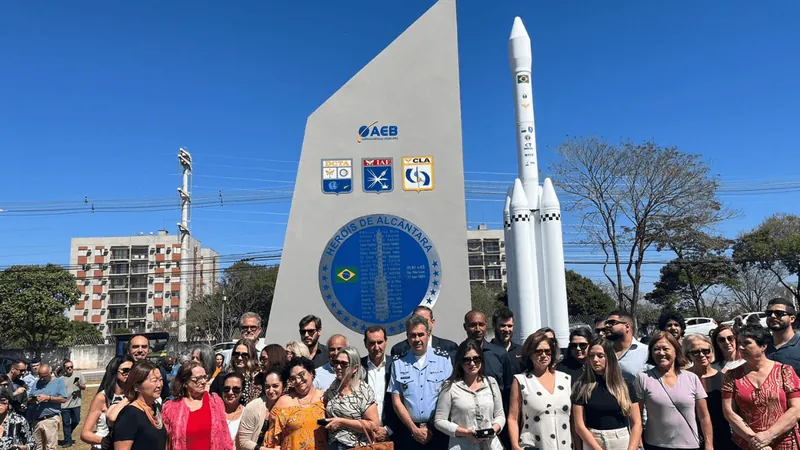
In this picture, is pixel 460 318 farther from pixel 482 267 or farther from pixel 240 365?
pixel 482 267

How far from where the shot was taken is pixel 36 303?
117 feet

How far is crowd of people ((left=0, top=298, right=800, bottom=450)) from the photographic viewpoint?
408 centimetres

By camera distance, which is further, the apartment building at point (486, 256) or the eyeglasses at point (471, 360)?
the apartment building at point (486, 256)

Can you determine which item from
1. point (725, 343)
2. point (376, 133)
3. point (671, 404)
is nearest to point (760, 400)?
point (671, 404)

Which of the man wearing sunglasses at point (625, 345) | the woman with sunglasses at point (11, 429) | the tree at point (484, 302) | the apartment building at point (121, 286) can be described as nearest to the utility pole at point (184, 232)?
the tree at point (484, 302)

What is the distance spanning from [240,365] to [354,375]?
54.5 inches

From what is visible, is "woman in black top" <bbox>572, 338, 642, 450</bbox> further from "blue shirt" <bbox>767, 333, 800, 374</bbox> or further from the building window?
the building window

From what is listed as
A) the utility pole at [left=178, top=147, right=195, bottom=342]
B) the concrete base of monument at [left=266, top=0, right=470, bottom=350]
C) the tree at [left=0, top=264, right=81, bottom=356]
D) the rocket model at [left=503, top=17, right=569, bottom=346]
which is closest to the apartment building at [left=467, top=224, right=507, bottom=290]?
the utility pole at [left=178, top=147, right=195, bottom=342]

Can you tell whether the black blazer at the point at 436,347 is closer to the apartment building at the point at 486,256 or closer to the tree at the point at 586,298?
the tree at the point at 586,298

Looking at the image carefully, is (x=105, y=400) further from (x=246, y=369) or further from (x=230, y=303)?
(x=230, y=303)

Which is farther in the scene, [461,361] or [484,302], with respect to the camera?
[484,302]

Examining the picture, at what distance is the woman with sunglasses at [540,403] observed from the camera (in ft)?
13.9

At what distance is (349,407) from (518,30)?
17315 millimetres

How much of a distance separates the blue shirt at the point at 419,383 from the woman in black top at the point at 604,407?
1.07m
